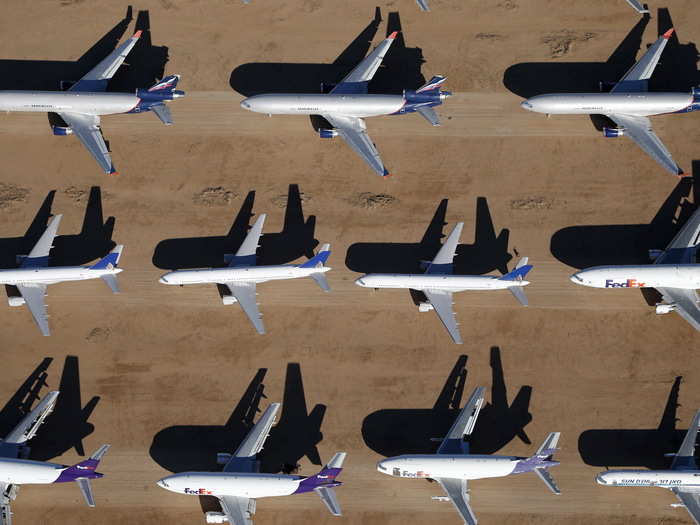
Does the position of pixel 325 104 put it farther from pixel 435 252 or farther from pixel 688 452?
pixel 688 452

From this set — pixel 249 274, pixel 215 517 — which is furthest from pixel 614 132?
pixel 215 517

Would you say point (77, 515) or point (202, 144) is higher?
point (202, 144)

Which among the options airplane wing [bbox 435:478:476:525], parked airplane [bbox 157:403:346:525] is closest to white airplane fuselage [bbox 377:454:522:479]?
airplane wing [bbox 435:478:476:525]

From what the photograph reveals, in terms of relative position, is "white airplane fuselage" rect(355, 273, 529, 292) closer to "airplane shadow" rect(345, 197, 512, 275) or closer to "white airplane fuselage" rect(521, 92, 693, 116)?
"airplane shadow" rect(345, 197, 512, 275)

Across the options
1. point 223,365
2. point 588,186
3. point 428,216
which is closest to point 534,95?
point 588,186

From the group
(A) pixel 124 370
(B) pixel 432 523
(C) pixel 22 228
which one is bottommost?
(B) pixel 432 523

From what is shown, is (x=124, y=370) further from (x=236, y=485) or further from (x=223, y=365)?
(x=236, y=485)

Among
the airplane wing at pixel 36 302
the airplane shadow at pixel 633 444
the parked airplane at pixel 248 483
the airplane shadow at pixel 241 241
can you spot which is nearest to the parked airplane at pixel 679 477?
the airplane shadow at pixel 633 444
